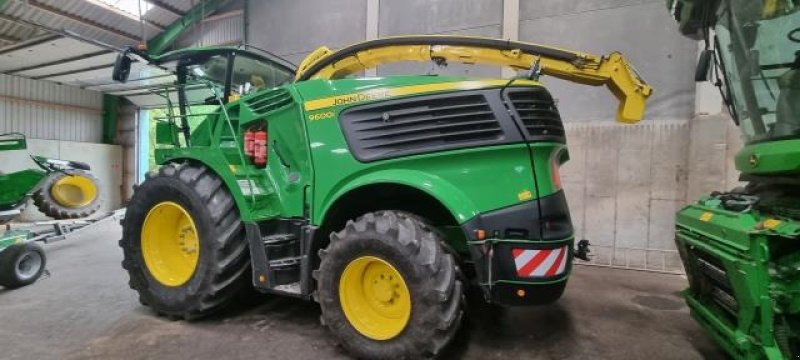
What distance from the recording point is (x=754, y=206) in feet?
7.30

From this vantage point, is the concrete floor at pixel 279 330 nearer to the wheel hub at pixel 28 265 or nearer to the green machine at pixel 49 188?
the wheel hub at pixel 28 265

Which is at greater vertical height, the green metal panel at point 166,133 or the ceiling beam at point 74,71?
the ceiling beam at point 74,71

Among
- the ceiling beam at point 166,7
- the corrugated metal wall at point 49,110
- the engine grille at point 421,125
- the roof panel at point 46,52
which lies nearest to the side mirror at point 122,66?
the engine grille at point 421,125

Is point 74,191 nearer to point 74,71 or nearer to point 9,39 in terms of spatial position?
point 74,71

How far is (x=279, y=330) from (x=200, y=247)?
0.77 meters

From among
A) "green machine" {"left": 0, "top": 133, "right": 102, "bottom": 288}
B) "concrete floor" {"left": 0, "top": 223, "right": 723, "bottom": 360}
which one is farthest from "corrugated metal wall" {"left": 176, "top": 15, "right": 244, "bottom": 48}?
"concrete floor" {"left": 0, "top": 223, "right": 723, "bottom": 360}

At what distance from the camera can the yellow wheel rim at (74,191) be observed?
262 inches

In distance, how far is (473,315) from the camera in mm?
3055

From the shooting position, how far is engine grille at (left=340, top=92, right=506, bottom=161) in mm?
2268

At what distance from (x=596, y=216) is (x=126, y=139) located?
10982mm

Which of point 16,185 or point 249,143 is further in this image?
point 16,185

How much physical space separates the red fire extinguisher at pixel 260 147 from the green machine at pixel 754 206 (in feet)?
9.17

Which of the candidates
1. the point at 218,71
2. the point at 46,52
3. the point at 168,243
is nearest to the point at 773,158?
the point at 218,71

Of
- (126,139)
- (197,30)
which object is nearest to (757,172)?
(197,30)
